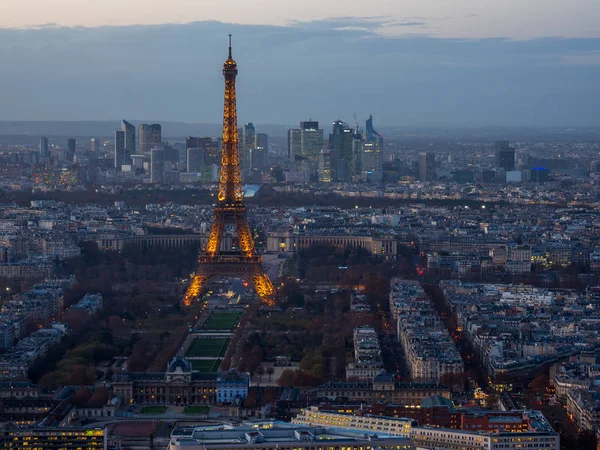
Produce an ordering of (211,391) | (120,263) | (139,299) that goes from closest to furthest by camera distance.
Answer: (211,391) → (139,299) → (120,263)

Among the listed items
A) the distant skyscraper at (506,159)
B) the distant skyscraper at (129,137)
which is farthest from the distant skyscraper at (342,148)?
the distant skyscraper at (129,137)

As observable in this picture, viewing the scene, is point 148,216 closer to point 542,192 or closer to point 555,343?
point 542,192

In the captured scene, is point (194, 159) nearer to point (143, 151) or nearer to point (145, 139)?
point (143, 151)

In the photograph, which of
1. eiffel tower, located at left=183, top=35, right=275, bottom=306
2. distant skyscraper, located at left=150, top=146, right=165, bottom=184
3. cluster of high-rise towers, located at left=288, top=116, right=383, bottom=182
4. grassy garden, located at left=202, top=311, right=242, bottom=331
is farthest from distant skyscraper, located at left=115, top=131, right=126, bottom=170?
grassy garden, located at left=202, top=311, right=242, bottom=331

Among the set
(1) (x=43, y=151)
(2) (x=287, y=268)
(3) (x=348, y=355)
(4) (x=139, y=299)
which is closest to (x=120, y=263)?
(2) (x=287, y=268)

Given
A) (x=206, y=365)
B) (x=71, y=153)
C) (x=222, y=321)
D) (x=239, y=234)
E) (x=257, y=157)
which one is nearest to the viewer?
(x=206, y=365)

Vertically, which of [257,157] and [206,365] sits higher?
[257,157]

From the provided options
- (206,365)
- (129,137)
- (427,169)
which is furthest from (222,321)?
(129,137)
